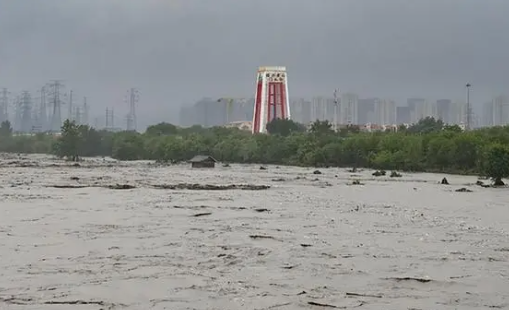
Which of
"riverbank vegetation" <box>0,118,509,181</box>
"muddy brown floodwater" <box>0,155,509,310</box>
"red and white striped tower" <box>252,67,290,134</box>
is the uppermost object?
"red and white striped tower" <box>252,67,290,134</box>

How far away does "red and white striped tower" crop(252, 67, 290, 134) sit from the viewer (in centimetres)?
11675

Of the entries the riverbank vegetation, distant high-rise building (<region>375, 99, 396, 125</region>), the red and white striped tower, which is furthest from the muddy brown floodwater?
distant high-rise building (<region>375, 99, 396, 125</region>)

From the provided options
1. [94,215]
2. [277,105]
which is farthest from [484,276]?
[277,105]

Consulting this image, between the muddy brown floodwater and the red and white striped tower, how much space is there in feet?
287

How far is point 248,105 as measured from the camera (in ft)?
621

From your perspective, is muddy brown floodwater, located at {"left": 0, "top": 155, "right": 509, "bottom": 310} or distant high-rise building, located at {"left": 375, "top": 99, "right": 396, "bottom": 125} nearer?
muddy brown floodwater, located at {"left": 0, "top": 155, "right": 509, "bottom": 310}

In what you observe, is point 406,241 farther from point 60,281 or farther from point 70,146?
point 70,146

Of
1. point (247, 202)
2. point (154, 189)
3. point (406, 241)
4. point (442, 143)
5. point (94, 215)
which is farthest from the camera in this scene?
point (442, 143)

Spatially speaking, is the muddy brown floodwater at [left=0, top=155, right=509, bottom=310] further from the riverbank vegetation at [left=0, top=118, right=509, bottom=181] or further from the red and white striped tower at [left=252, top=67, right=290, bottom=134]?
the red and white striped tower at [left=252, top=67, right=290, bottom=134]

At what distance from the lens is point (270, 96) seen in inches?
4646

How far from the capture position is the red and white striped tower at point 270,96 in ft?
383

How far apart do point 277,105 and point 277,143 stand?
37.4 m

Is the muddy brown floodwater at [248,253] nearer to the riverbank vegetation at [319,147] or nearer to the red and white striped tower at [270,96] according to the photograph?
the riverbank vegetation at [319,147]

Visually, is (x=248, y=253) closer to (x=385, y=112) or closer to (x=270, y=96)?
(x=270, y=96)
